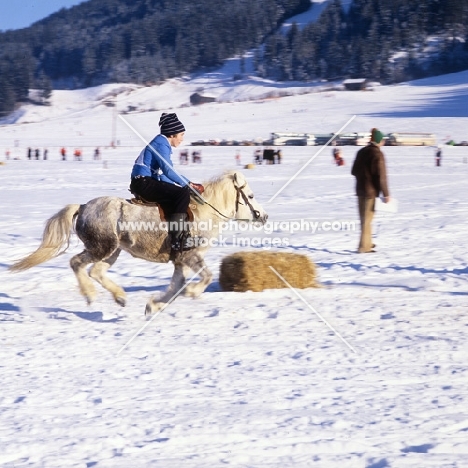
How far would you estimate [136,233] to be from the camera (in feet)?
25.7

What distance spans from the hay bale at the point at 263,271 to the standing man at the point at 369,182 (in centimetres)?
315

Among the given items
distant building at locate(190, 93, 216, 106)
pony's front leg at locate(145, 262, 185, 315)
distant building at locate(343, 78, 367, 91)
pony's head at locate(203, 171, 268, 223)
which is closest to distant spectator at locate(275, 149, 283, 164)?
pony's head at locate(203, 171, 268, 223)

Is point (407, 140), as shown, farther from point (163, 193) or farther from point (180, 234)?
point (163, 193)

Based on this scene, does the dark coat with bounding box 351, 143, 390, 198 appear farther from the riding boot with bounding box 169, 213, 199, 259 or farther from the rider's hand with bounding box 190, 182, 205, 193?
the riding boot with bounding box 169, 213, 199, 259

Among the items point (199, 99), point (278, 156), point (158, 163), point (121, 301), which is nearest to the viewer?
point (158, 163)

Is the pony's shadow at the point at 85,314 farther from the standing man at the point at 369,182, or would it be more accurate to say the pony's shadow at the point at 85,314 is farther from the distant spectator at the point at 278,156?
the distant spectator at the point at 278,156

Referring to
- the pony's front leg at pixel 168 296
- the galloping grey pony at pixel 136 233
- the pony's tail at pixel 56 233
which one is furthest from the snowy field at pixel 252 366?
the pony's tail at pixel 56 233

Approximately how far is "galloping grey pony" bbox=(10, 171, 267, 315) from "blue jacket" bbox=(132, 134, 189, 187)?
1.00 ft

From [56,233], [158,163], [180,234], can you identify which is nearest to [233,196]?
[180,234]

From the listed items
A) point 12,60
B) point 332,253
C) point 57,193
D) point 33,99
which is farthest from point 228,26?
point 332,253

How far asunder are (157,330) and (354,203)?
45.9 feet

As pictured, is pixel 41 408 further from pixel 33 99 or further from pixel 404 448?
pixel 33 99

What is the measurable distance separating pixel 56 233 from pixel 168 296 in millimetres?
1328

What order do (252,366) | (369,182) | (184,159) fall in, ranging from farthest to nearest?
(184,159) < (369,182) < (252,366)
